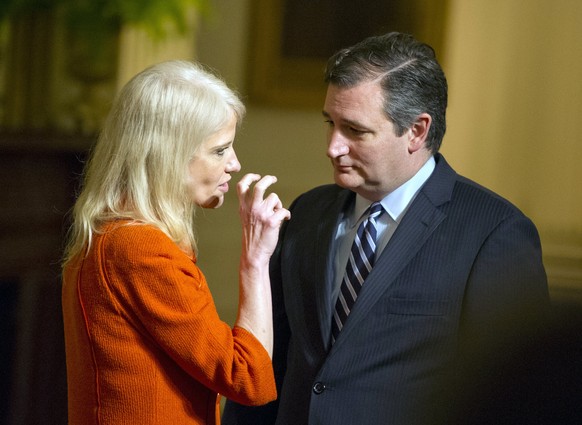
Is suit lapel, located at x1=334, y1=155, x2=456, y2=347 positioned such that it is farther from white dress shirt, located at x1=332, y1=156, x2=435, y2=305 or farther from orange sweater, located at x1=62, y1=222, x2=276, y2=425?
orange sweater, located at x1=62, y1=222, x2=276, y2=425

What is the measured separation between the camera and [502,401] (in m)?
0.72

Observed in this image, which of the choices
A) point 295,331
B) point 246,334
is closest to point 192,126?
point 246,334

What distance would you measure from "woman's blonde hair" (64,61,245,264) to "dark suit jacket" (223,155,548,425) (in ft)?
1.32

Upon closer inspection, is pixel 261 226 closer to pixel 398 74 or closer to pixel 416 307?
pixel 416 307

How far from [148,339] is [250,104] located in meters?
3.41

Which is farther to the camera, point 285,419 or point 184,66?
point 285,419

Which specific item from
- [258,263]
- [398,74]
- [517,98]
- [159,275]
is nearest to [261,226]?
[258,263]

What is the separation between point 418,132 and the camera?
200cm

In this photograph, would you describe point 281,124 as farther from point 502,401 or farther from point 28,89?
point 502,401

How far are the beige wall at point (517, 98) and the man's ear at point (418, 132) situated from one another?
2388 mm

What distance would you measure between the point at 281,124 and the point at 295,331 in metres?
3.14

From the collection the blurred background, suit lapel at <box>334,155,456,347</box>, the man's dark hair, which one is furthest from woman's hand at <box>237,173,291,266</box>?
the blurred background

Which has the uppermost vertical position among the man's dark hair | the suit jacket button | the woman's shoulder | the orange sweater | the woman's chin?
the man's dark hair

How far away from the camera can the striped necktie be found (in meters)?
1.96
